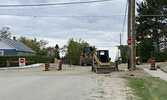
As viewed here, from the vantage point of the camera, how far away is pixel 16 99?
7938mm

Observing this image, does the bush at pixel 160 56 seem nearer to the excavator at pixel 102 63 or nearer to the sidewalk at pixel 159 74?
the excavator at pixel 102 63

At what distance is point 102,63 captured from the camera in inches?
826

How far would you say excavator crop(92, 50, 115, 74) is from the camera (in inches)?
784

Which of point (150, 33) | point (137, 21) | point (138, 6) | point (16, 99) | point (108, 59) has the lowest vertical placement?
point (16, 99)

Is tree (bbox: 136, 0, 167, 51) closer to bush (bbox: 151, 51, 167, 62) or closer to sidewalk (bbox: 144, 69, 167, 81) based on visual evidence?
bush (bbox: 151, 51, 167, 62)

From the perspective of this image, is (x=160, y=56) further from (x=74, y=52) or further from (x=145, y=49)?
(x=74, y=52)

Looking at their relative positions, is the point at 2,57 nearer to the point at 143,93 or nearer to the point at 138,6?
the point at 143,93

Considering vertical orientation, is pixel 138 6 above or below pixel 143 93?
above

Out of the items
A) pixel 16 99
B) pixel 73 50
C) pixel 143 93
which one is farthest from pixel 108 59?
pixel 73 50

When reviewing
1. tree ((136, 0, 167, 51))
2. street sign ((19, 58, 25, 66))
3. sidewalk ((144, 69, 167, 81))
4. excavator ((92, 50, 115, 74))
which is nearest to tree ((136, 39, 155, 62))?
tree ((136, 0, 167, 51))

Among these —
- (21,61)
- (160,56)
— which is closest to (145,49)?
(160,56)

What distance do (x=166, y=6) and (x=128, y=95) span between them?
3895cm

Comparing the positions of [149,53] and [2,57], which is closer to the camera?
[2,57]

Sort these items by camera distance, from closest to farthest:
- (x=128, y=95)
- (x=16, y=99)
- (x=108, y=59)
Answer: (x=16, y=99)
(x=128, y=95)
(x=108, y=59)
